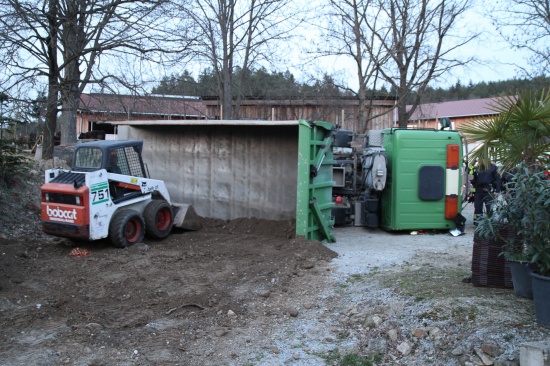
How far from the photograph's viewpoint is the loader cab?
10492mm

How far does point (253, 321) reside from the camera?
21.9ft

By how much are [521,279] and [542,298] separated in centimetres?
88

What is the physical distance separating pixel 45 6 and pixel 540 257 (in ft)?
42.1

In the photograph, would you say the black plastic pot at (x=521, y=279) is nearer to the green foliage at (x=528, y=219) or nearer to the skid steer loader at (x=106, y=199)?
the green foliage at (x=528, y=219)

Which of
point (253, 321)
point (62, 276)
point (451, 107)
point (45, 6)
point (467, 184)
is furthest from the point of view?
point (451, 107)

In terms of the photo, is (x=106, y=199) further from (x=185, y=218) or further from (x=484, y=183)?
(x=484, y=183)

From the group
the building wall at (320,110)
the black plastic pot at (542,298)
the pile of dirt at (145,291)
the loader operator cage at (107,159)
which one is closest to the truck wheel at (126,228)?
the pile of dirt at (145,291)

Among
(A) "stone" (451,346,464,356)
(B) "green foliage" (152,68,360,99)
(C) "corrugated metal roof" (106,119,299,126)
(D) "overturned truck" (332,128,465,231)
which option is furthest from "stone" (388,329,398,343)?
(B) "green foliage" (152,68,360,99)

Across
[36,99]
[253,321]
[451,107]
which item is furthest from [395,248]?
[451,107]

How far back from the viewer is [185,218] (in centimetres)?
1209

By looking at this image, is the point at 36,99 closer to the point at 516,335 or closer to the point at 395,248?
the point at 395,248

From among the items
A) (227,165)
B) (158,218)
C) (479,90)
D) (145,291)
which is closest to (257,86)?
(227,165)

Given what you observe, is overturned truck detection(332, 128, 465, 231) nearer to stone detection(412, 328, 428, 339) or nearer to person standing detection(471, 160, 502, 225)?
person standing detection(471, 160, 502, 225)

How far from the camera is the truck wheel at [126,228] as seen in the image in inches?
401
